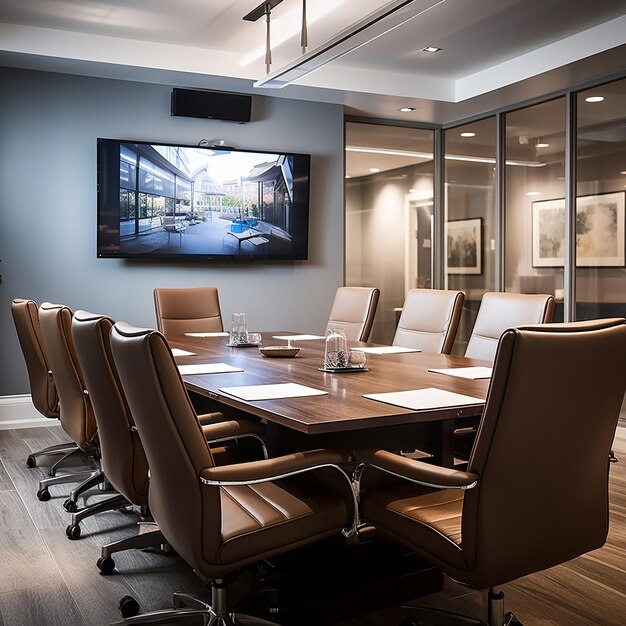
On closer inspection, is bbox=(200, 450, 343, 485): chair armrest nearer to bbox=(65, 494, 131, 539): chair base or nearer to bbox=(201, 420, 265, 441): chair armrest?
bbox=(201, 420, 265, 441): chair armrest

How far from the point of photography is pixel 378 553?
8.64 feet

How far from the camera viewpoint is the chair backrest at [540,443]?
5.46 ft

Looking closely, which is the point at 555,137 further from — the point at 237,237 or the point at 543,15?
the point at 237,237

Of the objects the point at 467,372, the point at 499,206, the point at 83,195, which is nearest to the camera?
the point at 467,372

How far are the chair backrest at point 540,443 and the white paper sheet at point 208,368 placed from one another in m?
1.46

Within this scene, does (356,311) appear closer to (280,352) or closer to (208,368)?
(280,352)

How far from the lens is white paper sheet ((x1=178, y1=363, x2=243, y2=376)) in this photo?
9.77ft

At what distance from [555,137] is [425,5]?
300 centimetres

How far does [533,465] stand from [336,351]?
136 centimetres

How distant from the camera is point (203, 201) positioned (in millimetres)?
6031

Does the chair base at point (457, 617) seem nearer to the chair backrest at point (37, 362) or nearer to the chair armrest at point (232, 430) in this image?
the chair armrest at point (232, 430)

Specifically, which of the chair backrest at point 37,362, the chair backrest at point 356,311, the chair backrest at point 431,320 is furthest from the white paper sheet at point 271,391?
the chair backrest at point 356,311

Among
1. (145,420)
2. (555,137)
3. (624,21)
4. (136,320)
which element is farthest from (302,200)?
(145,420)

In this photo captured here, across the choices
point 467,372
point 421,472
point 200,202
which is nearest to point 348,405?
point 421,472
